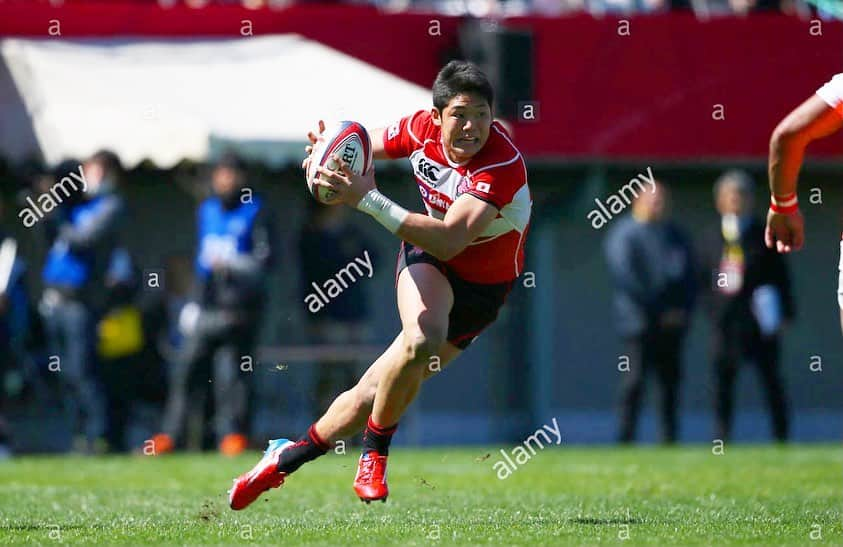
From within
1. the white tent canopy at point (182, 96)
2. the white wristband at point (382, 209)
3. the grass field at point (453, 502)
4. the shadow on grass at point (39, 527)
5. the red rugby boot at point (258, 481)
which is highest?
the white tent canopy at point (182, 96)

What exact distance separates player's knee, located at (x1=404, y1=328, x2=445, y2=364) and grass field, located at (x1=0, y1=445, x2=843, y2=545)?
0.74 metres

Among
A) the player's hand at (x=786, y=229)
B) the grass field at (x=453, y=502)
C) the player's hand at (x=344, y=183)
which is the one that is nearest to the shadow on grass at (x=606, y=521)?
the grass field at (x=453, y=502)

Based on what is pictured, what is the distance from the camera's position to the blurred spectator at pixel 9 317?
12.4 meters

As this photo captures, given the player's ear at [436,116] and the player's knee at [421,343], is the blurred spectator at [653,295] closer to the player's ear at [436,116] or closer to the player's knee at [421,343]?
the player's ear at [436,116]

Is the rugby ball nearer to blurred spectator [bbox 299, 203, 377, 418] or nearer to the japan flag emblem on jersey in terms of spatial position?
the japan flag emblem on jersey

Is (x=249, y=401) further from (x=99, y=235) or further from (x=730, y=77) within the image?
(x=730, y=77)

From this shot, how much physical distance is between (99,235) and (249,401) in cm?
182

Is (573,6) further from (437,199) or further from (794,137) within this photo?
(794,137)

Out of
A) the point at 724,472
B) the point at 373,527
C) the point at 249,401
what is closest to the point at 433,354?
the point at 373,527

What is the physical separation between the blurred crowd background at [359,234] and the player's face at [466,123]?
571 cm

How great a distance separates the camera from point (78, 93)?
13422 mm

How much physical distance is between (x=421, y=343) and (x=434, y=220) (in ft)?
1.76

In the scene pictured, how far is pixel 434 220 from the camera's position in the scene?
6.55m

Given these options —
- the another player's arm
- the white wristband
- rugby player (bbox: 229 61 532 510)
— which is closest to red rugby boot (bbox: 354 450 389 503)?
rugby player (bbox: 229 61 532 510)
